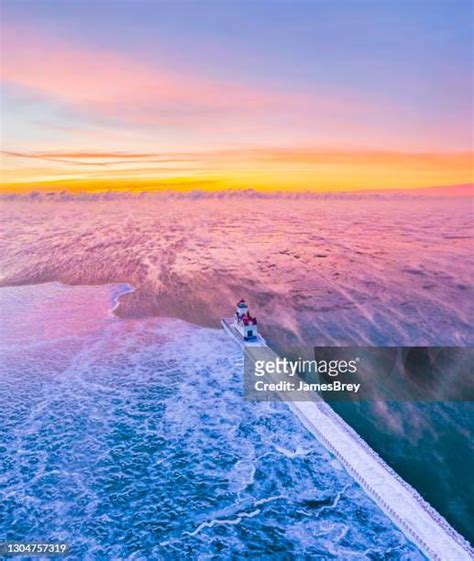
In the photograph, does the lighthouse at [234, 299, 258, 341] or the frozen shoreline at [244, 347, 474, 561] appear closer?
the frozen shoreline at [244, 347, 474, 561]

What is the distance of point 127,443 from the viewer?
1068 inches

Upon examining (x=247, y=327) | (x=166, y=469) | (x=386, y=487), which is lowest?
(x=166, y=469)

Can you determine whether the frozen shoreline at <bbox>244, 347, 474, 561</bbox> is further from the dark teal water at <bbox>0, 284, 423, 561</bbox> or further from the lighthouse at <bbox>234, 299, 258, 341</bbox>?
the lighthouse at <bbox>234, 299, 258, 341</bbox>

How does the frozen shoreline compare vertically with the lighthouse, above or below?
below

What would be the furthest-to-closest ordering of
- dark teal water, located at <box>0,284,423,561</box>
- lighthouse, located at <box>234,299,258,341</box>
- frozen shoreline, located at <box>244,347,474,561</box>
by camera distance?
lighthouse, located at <box>234,299,258,341</box>, dark teal water, located at <box>0,284,423,561</box>, frozen shoreline, located at <box>244,347,474,561</box>

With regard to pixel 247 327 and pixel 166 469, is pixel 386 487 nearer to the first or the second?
pixel 166 469

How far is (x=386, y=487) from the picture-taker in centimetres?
2216

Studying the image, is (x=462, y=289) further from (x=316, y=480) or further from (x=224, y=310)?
(x=316, y=480)

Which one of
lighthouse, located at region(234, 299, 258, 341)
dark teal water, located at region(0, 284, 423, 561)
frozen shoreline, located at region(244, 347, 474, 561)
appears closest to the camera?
frozen shoreline, located at region(244, 347, 474, 561)

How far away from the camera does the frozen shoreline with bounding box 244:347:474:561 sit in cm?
1897

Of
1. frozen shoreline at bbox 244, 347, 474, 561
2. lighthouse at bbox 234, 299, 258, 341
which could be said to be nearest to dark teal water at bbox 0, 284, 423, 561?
frozen shoreline at bbox 244, 347, 474, 561

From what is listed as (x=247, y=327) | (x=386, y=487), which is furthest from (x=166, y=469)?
(x=247, y=327)

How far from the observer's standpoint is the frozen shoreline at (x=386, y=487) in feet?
62.2

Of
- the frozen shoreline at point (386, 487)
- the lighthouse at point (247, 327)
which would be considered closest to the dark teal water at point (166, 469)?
the frozen shoreline at point (386, 487)
